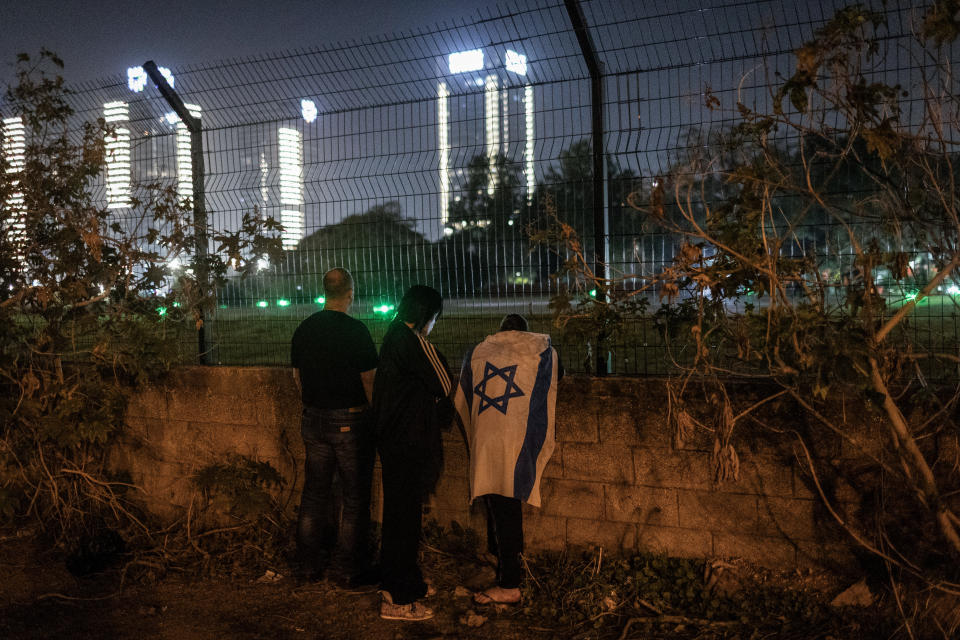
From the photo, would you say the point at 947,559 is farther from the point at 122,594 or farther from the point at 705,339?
the point at 122,594

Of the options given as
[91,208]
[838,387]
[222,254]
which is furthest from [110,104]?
[838,387]

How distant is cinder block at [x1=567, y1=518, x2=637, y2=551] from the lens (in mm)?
4930

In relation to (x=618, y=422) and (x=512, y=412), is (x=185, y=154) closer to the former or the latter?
(x=512, y=412)

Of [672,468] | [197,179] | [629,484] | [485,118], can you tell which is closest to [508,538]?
[629,484]

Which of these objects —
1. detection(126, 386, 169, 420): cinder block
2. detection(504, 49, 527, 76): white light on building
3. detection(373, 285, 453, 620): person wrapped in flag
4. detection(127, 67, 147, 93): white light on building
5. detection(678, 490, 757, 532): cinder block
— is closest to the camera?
detection(373, 285, 453, 620): person wrapped in flag

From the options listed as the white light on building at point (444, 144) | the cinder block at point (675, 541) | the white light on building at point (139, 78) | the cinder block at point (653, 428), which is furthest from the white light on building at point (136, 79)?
the cinder block at point (675, 541)

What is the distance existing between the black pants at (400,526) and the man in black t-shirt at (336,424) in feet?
1.38

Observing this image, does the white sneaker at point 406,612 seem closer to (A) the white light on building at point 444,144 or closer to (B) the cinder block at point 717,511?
(B) the cinder block at point 717,511

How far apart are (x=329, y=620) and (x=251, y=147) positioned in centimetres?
375

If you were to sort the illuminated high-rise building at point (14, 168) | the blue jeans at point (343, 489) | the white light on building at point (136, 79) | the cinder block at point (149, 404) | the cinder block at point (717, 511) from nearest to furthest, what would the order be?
1. the cinder block at point (717, 511)
2. the blue jeans at point (343, 489)
3. the illuminated high-rise building at point (14, 168)
4. the cinder block at point (149, 404)
5. the white light on building at point (136, 79)

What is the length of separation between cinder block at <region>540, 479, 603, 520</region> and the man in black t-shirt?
1.11 meters

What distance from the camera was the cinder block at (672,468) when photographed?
15.5ft

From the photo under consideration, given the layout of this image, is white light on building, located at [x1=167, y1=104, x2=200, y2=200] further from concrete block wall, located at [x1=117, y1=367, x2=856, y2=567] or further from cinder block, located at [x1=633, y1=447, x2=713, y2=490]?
cinder block, located at [x1=633, y1=447, x2=713, y2=490]

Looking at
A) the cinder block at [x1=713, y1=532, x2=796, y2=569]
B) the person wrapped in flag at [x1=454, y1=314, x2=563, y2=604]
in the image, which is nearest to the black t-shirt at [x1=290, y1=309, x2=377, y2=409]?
the person wrapped in flag at [x1=454, y1=314, x2=563, y2=604]
